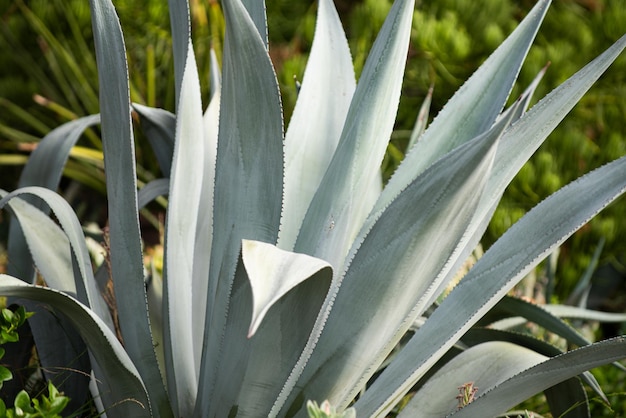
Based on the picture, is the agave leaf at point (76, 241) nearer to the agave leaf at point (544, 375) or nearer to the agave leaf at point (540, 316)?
the agave leaf at point (544, 375)

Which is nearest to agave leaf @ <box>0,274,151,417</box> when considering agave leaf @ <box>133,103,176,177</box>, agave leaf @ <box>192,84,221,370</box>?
agave leaf @ <box>192,84,221,370</box>

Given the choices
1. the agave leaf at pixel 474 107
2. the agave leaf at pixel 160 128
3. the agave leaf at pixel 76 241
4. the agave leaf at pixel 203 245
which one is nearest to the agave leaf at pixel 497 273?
the agave leaf at pixel 474 107

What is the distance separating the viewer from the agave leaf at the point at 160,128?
134cm

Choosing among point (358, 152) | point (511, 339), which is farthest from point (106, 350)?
point (511, 339)

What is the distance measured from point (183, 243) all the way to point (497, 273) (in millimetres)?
409

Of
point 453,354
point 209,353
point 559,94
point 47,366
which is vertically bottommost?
point 47,366

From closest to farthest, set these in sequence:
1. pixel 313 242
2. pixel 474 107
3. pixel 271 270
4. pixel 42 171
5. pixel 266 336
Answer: pixel 271 270
pixel 266 336
pixel 313 242
pixel 474 107
pixel 42 171

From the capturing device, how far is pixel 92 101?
3.40 metres

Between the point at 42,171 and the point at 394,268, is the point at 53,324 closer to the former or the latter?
the point at 42,171

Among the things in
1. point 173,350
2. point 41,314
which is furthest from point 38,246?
point 173,350

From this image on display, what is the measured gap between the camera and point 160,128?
4.46 feet

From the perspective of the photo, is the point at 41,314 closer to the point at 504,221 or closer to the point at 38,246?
the point at 38,246

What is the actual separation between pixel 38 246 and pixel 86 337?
268mm

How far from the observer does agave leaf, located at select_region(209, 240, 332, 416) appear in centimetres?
76
